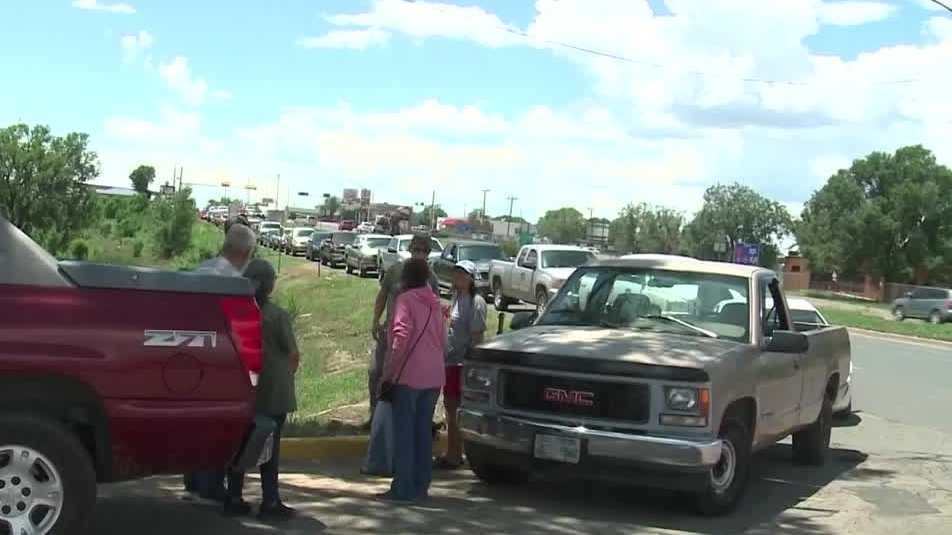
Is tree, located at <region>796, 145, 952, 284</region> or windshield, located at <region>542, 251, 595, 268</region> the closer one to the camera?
windshield, located at <region>542, 251, 595, 268</region>

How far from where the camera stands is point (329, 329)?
30062mm

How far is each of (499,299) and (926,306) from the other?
2933 cm

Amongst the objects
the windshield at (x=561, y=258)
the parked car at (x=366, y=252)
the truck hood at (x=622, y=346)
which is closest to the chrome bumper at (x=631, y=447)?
the truck hood at (x=622, y=346)

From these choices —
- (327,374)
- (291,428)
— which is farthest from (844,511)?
(327,374)

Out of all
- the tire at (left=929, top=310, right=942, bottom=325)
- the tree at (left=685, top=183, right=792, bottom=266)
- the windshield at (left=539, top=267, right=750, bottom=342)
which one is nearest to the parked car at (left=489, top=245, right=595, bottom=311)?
the windshield at (left=539, top=267, right=750, bottom=342)

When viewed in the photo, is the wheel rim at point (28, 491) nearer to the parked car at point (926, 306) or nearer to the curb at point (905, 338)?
the curb at point (905, 338)

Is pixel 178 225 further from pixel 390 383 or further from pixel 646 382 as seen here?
pixel 646 382

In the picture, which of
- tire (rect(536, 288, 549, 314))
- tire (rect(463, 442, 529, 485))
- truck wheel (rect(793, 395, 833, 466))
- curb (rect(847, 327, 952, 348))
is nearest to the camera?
tire (rect(463, 442, 529, 485))

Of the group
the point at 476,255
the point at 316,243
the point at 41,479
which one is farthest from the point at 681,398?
the point at 316,243

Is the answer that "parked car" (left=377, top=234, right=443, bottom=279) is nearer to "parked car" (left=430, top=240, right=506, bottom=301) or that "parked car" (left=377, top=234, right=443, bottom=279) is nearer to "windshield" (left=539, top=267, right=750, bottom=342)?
"parked car" (left=430, top=240, right=506, bottom=301)

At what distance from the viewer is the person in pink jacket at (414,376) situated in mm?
7371

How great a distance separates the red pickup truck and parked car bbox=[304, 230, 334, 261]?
46495 mm

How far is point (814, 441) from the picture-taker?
32.6ft

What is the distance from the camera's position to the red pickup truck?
4.97 metres
